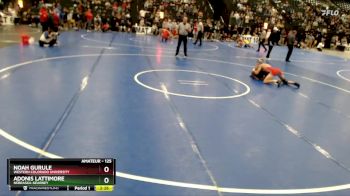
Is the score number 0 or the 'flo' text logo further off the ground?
the 'flo' text logo

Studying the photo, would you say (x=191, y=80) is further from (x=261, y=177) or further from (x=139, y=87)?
(x=261, y=177)

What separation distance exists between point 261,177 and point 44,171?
2958mm

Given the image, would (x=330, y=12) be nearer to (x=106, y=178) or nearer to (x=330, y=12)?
(x=330, y=12)
